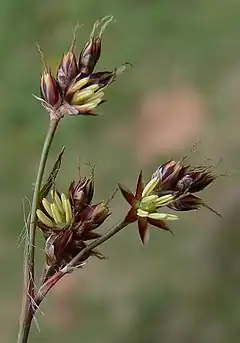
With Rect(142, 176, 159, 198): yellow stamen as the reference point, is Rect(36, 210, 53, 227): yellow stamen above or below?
below

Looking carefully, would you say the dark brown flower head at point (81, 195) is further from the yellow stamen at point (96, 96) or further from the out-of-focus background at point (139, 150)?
the out-of-focus background at point (139, 150)

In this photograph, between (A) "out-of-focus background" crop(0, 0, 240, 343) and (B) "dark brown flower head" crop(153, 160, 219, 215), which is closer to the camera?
(B) "dark brown flower head" crop(153, 160, 219, 215)

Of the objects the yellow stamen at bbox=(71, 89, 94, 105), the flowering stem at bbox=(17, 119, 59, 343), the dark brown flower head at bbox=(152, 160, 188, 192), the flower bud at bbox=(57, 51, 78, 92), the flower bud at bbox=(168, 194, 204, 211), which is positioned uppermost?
the flower bud at bbox=(57, 51, 78, 92)

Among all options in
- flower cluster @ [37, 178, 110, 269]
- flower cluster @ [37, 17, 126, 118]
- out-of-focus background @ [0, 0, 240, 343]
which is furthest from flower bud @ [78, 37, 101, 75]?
out-of-focus background @ [0, 0, 240, 343]

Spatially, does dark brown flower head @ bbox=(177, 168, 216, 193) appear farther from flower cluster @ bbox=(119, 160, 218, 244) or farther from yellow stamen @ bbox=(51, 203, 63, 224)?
yellow stamen @ bbox=(51, 203, 63, 224)

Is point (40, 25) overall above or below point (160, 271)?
above

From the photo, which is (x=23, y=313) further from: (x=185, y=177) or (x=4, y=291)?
(x=4, y=291)

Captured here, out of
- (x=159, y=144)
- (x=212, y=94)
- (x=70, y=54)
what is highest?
(x=212, y=94)

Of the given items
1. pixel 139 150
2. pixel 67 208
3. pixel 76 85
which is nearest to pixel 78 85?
pixel 76 85

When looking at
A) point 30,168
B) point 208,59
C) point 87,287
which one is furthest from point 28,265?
point 208,59
